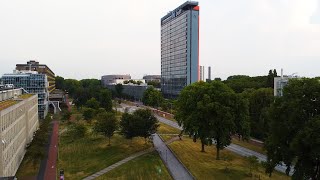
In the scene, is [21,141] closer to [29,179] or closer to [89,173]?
[29,179]

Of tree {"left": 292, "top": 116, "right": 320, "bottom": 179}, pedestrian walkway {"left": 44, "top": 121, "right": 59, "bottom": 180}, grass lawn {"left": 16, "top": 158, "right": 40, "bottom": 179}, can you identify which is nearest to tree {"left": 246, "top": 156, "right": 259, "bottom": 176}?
tree {"left": 292, "top": 116, "right": 320, "bottom": 179}

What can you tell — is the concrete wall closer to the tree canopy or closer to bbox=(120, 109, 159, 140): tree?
bbox=(120, 109, 159, 140): tree

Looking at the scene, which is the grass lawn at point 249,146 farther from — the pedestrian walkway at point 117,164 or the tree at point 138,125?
the pedestrian walkway at point 117,164

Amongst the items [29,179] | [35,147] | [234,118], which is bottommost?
[29,179]

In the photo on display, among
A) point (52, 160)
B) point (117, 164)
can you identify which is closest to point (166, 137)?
point (117, 164)

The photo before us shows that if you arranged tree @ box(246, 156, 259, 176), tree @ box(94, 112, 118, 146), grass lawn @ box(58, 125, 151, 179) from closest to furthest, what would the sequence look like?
tree @ box(246, 156, 259, 176), grass lawn @ box(58, 125, 151, 179), tree @ box(94, 112, 118, 146)

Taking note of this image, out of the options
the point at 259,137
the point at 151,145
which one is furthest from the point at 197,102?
the point at 259,137

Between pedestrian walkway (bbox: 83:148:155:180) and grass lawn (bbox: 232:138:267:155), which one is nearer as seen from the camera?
pedestrian walkway (bbox: 83:148:155:180)

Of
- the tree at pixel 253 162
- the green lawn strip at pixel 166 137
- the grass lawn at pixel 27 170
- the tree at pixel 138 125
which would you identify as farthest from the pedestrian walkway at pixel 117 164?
the tree at pixel 253 162
